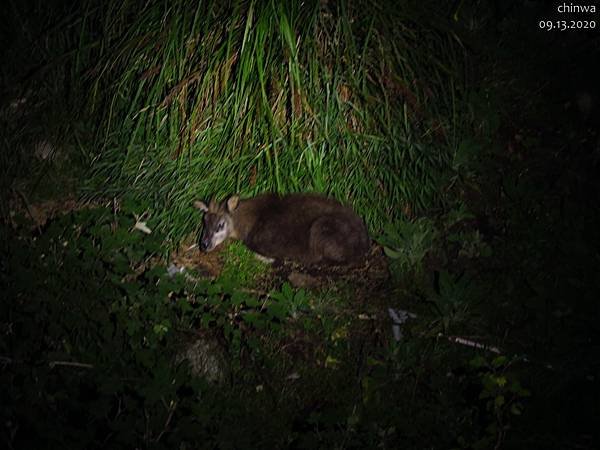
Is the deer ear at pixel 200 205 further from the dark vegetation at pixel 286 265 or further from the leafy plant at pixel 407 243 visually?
the leafy plant at pixel 407 243

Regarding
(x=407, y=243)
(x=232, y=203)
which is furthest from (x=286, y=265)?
(x=407, y=243)

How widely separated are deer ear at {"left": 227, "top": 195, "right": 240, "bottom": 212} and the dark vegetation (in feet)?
0.90

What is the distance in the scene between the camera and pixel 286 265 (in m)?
3.92

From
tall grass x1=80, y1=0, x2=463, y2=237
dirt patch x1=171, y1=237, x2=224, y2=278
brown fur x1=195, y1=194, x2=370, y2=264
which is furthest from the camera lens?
dirt patch x1=171, y1=237, x2=224, y2=278

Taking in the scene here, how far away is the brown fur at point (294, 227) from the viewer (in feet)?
12.1

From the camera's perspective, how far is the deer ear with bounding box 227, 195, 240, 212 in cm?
370

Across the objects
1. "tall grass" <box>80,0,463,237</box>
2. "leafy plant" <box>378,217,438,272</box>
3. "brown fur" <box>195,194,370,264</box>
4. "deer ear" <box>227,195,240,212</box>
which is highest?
"tall grass" <box>80,0,463,237</box>

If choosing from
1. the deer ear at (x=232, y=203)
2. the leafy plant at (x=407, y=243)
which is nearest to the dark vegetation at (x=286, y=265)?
the leafy plant at (x=407, y=243)

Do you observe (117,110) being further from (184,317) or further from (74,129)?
(184,317)

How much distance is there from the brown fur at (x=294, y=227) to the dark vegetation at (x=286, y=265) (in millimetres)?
156

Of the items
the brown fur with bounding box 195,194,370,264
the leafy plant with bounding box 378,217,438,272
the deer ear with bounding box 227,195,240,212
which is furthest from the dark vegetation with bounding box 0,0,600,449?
the deer ear with bounding box 227,195,240,212

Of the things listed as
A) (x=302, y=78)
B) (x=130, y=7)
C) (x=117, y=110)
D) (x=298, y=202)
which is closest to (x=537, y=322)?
(x=298, y=202)

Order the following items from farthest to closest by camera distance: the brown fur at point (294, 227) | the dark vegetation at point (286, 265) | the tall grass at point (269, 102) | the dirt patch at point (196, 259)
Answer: the dirt patch at point (196, 259)
the brown fur at point (294, 227)
the tall grass at point (269, 102)
the dark vegetation at point (286, 265)

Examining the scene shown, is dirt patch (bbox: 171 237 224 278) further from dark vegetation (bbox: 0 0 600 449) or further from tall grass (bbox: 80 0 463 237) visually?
tall grass (bbox: 80 0 463 237)
